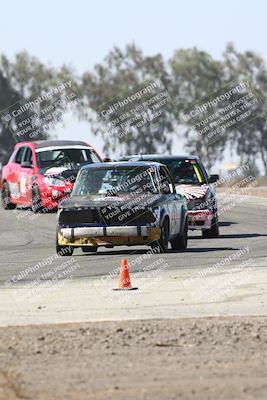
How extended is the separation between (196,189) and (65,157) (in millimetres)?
8058

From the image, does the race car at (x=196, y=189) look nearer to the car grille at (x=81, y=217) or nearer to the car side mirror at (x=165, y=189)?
the car side mirror at (x=165, y=189)

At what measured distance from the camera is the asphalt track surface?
19203 millimetres

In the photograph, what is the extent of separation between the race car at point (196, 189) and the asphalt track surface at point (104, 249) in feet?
1.11

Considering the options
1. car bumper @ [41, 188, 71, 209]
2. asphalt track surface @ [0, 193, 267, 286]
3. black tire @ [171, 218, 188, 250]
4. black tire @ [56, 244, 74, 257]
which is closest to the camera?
asphalt track surface @ [0, 193, 267, 286]

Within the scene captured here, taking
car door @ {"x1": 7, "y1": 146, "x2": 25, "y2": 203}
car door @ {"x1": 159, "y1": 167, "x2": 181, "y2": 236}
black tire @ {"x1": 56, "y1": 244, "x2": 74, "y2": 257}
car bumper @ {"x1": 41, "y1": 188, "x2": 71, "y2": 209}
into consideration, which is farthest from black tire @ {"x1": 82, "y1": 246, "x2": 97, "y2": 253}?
car door @ {"x1": 7, "y1": 146, "x2": 25, "y2": 203}

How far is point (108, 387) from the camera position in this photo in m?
9.04

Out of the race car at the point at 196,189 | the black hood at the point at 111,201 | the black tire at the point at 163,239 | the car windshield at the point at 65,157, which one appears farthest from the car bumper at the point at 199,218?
the car windshield at the point at 65,157

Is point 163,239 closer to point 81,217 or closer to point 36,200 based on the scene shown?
point 81,217

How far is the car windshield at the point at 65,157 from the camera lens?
33.2 m

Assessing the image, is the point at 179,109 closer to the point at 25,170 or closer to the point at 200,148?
the point at 200,148

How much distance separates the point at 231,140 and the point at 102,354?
93.6 meters

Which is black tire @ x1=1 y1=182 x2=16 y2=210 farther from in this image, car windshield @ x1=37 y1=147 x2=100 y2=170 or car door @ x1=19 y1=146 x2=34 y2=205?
car windshield @ x1=37 y1=147 x2=100 y2=170

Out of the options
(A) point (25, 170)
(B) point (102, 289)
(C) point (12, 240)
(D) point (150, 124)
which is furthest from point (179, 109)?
(B) point (102, 289)

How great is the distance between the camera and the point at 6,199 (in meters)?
35.2
